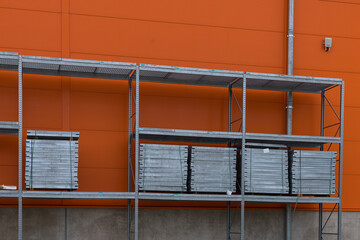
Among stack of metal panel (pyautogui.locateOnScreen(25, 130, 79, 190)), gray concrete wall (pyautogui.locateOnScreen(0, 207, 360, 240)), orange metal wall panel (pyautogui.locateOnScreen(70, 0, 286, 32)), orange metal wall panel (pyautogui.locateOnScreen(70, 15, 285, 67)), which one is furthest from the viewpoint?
orange metal wall panel (pyautogui.locateOnScreen(70, 0, 286, 32))

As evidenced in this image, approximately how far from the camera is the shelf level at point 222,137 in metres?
10.6

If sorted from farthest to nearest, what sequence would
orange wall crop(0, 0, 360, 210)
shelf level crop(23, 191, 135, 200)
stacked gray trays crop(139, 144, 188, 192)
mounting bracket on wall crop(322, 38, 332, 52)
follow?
mounting bracket on wall crop(322, 38, 332, 52)
orange wall crop(0, 0, 360, 210)
stacked gray trays crop(139, 144, 188, 192)
shelf level crop(23, 191, 135, 200)

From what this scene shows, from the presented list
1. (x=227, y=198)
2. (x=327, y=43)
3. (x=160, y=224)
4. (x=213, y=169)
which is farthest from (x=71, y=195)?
(x=327, y=43)

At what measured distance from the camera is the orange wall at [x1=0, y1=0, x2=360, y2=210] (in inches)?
444

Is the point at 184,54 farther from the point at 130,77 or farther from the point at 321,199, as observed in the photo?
the point at 321,199

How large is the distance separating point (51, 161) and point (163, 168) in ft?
7.51

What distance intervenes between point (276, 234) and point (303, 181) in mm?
1725

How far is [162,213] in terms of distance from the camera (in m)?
11.7

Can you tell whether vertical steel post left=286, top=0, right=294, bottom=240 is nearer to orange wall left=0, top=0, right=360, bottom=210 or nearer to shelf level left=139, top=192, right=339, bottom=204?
orange wall left=0, top=0, right=360, bottom=210

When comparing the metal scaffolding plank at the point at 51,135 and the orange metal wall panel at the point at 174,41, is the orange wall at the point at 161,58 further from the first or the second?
the metal scaffolding plank at the point at 51,135

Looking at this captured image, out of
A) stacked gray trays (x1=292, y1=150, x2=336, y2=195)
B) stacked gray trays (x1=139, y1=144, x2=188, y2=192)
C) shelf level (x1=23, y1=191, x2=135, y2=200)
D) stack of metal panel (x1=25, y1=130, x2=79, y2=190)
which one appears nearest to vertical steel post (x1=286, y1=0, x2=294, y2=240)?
stacked gray trays (x1=292, y1=150, x2=336, y2=195)

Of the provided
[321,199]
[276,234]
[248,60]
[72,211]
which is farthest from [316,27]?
[72,211]

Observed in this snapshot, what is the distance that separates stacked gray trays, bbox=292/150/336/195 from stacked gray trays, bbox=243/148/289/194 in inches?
9.1

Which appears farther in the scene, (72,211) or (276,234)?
(276,234)
